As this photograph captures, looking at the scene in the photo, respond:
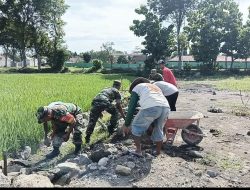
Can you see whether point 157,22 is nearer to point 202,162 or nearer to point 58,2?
point 58,2

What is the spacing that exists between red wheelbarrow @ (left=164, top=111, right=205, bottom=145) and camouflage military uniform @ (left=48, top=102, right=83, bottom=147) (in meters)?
1.67

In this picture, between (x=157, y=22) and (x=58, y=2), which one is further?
(x=58, y=2)

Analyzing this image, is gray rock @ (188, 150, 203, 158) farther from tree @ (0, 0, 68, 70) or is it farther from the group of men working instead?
tree @ (0, 0, 68, 70)

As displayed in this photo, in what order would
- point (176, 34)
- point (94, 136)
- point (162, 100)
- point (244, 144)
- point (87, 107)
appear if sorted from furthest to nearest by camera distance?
point (176, 34) < point (87, 107) < point (94, 136) < point (244, 144) < point (162, 100)

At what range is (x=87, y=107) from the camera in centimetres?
1139

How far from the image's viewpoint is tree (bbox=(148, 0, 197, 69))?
4184 centimetres

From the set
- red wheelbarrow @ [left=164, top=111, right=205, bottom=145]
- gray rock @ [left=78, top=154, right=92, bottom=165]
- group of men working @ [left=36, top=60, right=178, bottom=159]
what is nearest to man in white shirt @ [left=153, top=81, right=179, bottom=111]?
red wheelbarrow @ [left=164, top=111, right=205, bottom=145]

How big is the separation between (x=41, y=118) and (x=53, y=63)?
40.4m

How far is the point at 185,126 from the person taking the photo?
720 centimetres

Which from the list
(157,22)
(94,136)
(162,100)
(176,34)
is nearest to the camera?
(162,100)

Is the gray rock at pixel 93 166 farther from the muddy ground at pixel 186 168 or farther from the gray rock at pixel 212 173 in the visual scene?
the gray rock at pixel 212 173

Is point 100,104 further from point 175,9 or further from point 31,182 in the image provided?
point 175,9

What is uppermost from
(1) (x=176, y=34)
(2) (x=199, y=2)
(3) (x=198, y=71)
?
(2) (x=199, y=2)

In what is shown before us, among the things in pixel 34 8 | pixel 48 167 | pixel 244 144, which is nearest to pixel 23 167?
pixel 48 167
